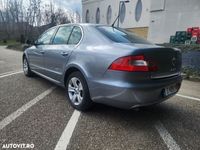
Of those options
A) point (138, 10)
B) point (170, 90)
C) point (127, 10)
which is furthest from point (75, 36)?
point (127, 10)

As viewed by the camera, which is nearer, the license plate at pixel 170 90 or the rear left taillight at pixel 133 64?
the rear left taillight at pixel 133 64

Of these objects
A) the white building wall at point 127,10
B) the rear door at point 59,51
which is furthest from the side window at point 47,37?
the white building wall at point 127,10

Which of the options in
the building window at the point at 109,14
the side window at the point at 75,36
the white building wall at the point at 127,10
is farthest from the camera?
the building window at the point at 109,14

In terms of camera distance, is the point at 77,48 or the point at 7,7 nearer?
the point at 77,48

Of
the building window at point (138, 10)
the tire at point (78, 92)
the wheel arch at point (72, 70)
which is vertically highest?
the building window at point (138, 10)

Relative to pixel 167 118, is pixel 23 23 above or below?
above

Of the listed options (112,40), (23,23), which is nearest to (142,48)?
(112,40)

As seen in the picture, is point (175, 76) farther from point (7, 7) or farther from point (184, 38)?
point (7, 7)

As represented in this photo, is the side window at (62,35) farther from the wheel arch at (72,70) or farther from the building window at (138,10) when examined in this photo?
the building window at (138,10)

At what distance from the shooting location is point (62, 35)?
447 cm

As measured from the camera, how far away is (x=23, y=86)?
17.4ft

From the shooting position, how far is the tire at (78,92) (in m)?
3.55

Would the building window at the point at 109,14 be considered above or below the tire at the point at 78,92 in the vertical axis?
above

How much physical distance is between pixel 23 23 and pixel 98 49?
159ft
